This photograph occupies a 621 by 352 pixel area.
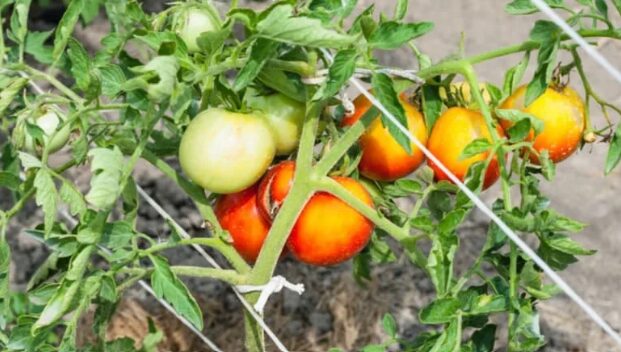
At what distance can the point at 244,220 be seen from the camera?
1.15 meters

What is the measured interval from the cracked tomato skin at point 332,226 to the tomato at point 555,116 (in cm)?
18

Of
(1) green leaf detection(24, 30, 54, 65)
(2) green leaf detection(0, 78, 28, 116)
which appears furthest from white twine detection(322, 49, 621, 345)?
(1) green leaf detection(24, 30, 54, 65)

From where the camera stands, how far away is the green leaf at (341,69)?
922 millimetres

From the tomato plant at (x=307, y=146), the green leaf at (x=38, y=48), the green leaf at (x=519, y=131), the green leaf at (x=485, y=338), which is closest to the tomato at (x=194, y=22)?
the tomato plant at (x=307, y=146)

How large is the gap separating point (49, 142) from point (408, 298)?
103cm

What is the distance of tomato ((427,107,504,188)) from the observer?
1.03 metres

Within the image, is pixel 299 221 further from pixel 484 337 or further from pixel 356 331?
pixel 356 331

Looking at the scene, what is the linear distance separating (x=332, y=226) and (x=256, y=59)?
24 cm

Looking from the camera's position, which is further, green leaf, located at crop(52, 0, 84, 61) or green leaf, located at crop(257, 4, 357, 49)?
green leaf, located at crop(52, 0, 84, 61)

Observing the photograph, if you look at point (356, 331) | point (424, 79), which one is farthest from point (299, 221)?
point (356, 331)

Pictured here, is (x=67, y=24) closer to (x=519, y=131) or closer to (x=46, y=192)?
(x=46, y=192)

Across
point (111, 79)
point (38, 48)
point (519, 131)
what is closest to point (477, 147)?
point (519, 131)

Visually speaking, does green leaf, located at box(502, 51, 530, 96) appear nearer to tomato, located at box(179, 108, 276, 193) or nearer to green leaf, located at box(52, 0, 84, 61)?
tomato, located at box(179, 108, 276, 193)

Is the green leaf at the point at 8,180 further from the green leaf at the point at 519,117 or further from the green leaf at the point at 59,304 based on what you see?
the green leaf at the point at 519,117
